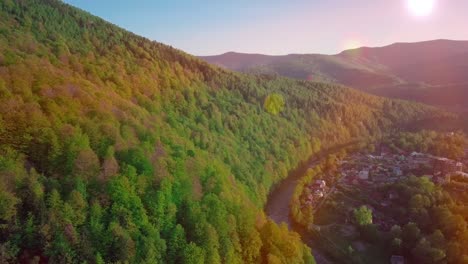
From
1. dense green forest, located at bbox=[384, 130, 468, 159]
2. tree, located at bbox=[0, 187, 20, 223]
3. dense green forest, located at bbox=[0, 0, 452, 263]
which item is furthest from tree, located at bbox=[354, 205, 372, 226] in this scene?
dense green forest, located at bbox=[384, 130, 468, 159]

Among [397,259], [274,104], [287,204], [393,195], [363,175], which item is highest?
[274,104]

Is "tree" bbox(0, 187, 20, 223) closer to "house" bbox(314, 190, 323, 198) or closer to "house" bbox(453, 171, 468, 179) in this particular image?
"house" bbox(314, 190, 323, 198)

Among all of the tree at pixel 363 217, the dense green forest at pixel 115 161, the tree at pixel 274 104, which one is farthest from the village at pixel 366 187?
the tree at pixel 274 104

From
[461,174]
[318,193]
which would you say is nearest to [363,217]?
[318,193]

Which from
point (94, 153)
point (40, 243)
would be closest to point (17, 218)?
point (40, 243)

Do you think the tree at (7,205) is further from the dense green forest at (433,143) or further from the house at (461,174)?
the dense green forest at (433,143)

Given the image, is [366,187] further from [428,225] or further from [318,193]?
[428,225]
